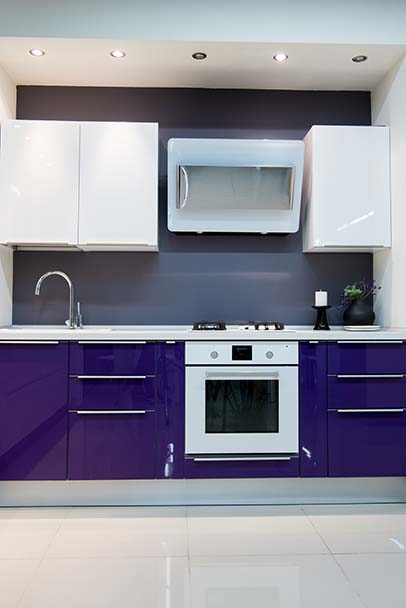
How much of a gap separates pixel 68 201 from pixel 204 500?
186 centimetres

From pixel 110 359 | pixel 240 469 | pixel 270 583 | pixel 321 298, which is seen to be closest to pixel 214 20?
pixel 321 298

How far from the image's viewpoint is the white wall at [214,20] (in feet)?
8.32

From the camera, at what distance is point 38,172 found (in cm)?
278

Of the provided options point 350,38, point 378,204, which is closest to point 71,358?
point 378,204

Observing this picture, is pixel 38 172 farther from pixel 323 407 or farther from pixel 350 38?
pixel 323 407

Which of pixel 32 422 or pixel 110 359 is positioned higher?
pixel 110 359

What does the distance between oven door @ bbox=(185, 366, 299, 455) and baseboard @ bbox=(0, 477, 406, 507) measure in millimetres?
254

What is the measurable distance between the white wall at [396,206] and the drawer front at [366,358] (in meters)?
0.28

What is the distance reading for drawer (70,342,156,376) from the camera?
249 cm

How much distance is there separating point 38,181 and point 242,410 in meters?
1.75

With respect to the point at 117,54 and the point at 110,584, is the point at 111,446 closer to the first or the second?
the point at 110,584

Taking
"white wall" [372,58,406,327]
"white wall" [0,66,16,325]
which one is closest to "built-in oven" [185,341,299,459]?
"white wall" [372,58,406,327]

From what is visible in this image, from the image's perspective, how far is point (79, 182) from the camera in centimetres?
279

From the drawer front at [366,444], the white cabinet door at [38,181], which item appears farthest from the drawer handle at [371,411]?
the white cabinet door at [38,181]
